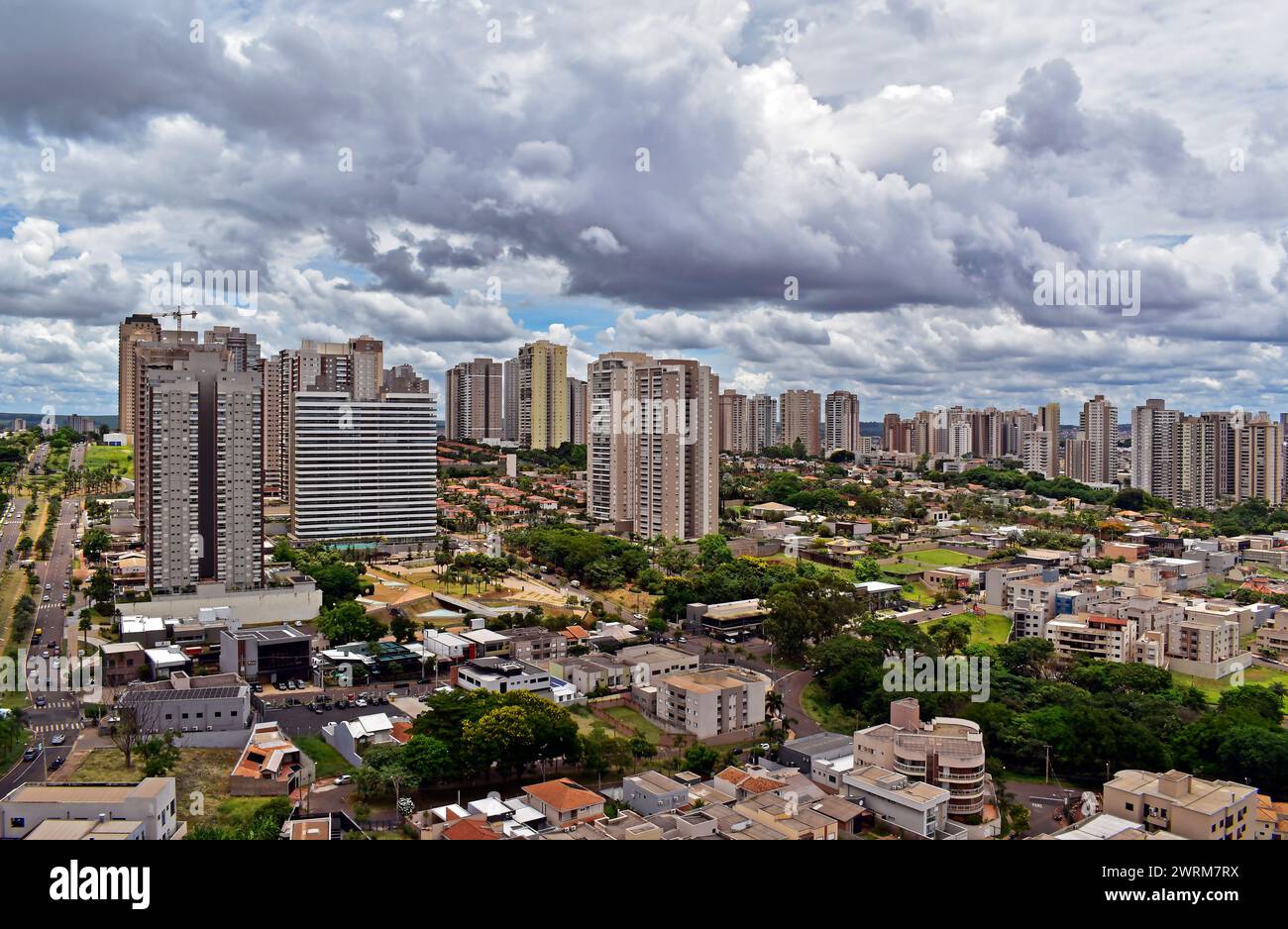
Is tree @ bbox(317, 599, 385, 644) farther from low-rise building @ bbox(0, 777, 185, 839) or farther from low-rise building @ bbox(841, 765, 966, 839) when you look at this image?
low-rise building @ bbox(841, 765, 966, 839)

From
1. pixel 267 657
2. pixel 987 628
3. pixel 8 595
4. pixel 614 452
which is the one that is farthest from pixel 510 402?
pixel 267 657

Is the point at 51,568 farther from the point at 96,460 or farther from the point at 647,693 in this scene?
the point at 96,460

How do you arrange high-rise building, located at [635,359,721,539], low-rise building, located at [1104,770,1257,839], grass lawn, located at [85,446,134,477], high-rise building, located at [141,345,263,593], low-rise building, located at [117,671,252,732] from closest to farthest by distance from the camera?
low-rise building, located at [1104,770,1257,839] < low-rise building, located at [117,671,252,732] < high-rise building, located at [141,345,263,593] < high-rise building, located at [635,359,721,539] < grass lawn, located at [85,446,134,477]

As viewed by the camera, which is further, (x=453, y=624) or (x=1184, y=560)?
(x=1184, y=560)

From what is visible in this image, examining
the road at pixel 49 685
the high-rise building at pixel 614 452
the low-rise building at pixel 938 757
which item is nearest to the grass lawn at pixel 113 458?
the road at pixel 49 685

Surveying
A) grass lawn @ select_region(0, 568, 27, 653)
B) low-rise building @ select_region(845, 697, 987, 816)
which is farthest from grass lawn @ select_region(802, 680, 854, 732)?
grass lawn @ select_region(0, 568, 27, 653)
